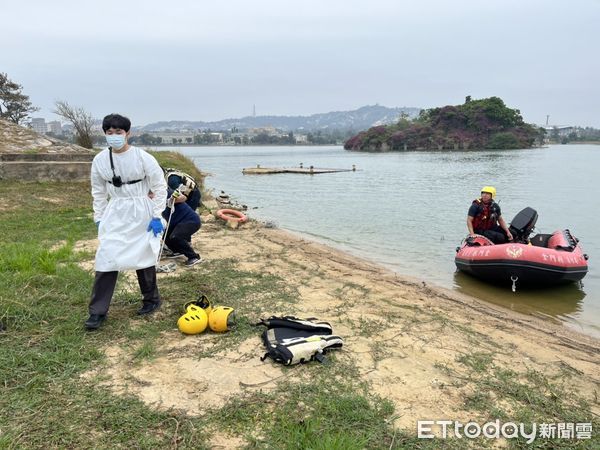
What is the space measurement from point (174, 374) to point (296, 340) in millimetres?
1002

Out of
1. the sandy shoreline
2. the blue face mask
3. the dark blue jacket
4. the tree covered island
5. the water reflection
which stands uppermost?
the tree covered island

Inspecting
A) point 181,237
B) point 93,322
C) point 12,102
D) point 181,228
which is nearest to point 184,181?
point 181,228

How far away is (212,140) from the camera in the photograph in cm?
14150

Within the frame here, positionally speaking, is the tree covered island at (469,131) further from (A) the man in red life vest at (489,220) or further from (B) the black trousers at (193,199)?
(B) the black trousers at (193,199)

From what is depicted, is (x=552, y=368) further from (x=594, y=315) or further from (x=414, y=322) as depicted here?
(x=594, y=315)

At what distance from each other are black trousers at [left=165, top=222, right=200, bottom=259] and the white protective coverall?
2184 mm

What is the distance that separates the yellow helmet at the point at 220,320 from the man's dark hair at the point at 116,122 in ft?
6.14

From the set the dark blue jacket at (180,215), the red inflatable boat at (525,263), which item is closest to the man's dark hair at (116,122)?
the dark blue jacket at (180,215)

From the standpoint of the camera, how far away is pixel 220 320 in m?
3.93

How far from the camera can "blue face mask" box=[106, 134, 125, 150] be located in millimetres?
3672

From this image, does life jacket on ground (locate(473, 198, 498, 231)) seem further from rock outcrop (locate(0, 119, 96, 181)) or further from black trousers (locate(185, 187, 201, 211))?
rock outcrop (locate(0, 119, 96, 181))

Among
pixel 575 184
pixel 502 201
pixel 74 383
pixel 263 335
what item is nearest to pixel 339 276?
pixel 263 335

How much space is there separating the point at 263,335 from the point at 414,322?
1779mm

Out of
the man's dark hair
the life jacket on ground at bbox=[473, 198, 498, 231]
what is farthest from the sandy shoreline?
the man's dark hair
